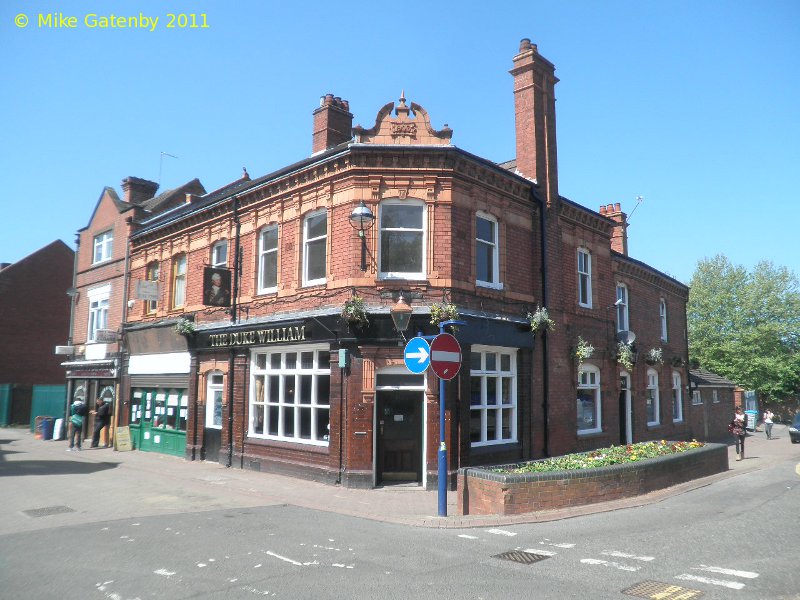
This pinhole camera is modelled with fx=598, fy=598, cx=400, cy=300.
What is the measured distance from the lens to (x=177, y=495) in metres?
12.6

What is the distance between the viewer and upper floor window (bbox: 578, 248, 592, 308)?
62.0ft

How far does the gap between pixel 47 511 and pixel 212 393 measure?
7.57 meters

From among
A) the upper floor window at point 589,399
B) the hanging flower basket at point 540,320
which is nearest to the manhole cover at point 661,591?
the hanging flower basket at point 540,320

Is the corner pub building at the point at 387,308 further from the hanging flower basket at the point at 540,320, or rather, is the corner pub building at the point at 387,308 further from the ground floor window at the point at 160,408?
the hanging flower basket at the point at 540,320

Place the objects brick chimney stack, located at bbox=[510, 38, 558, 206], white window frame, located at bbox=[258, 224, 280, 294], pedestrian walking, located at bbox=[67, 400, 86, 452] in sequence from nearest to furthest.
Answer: white window frame, located at bbox=[258, 224, 280, 294], brick chimney stack, located at bbox=[510, 38, 558, 206], pedestrian walking, located at bbox=[67, 400, 86, 452]

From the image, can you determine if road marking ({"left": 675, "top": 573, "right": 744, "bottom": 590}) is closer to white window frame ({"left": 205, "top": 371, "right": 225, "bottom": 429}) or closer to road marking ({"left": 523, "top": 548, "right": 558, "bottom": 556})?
road marking ({"left": 523, "top": 548, "right": 558, "bottom": 556})

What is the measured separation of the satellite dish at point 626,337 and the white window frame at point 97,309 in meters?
19.6

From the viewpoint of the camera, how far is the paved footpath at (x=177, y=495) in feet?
33.9

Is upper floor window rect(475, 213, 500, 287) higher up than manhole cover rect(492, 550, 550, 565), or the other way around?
upper floor window rect(475, 213, 500, 287)

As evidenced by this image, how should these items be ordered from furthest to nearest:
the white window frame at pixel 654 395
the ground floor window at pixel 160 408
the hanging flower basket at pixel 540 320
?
the white window frame at pixel 654 395 → the ground floor window at pixel 160 408 → the hanging flower basket at pixel 540 320

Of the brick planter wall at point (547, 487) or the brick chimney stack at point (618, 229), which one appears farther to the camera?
the brick chimney stack at point (618, 229)

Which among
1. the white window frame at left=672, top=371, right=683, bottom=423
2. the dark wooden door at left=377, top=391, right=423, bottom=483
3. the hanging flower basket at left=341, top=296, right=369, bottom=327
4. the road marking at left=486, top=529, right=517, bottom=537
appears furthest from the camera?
the white window frame at left=672, top=371, right=683, bottom=423

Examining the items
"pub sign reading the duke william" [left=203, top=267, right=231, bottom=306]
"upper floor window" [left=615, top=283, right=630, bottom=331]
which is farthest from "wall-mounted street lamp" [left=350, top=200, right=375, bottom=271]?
"upper floor window" [left=615, top=283, right=630, bottom=331]

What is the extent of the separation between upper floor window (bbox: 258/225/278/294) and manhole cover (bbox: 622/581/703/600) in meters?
12.1
